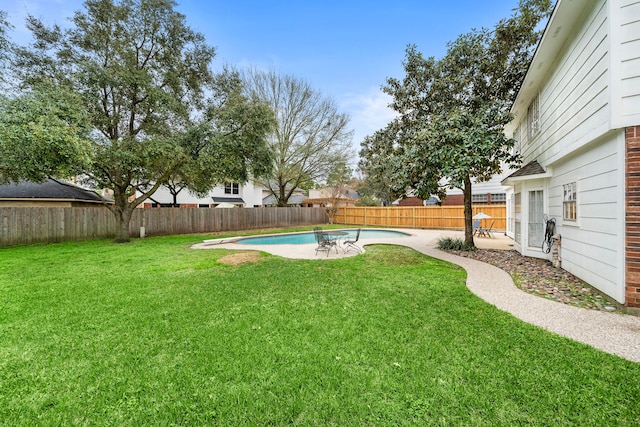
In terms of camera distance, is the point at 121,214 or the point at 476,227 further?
the point at 476,227

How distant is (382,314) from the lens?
3.77 meters

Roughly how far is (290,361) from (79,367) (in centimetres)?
203

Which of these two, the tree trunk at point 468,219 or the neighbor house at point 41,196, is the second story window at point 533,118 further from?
the neighbor house at point 41,196

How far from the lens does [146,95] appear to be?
10.5 meters

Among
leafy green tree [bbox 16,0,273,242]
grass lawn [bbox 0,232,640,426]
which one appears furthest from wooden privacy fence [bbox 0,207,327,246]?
grass lawn [bbox 0,232,640,426]

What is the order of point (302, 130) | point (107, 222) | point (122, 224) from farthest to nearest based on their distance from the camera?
point (302, 130) < point (107, 222) < point (122, 224)

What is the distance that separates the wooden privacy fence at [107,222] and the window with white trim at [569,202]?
16.2 m

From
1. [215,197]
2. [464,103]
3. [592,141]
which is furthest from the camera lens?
[215,197]

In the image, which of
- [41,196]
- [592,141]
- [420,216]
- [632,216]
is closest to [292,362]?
[632,216]

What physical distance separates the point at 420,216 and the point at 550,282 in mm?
13099

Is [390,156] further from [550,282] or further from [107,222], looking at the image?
[107,222]

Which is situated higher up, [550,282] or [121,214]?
[121,214]

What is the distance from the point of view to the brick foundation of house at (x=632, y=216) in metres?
3.63

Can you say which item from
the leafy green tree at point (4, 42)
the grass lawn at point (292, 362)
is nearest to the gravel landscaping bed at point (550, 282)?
the grass lawn at point (292, 362)
